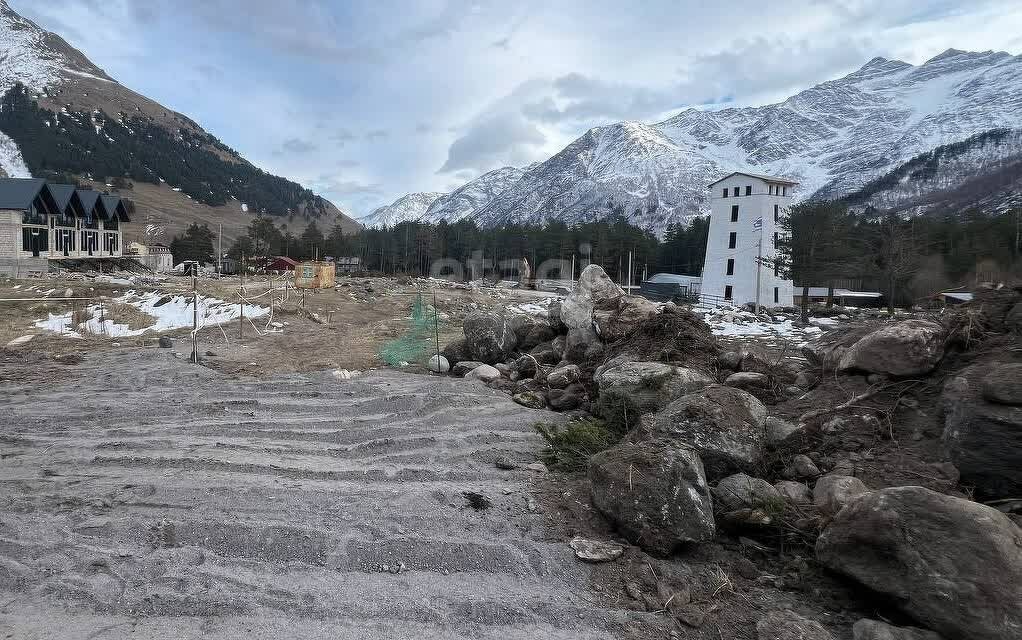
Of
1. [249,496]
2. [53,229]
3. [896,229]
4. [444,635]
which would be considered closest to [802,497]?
[444,635]

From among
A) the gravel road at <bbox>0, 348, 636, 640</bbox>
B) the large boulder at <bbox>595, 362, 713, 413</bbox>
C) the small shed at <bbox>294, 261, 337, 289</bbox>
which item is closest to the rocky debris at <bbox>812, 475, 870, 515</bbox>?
the gravel road at <bbox>0, 348, 636, 640</bbox>

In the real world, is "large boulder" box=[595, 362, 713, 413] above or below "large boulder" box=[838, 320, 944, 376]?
below

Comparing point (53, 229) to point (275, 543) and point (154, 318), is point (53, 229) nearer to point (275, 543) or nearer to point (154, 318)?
point (154, 318)

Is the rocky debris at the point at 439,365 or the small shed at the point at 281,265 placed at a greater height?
the small shed at the point at 281,265

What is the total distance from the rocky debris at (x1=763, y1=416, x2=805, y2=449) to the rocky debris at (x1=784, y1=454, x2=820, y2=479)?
244 millimetres

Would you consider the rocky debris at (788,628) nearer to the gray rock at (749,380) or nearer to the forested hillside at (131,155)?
the gray rock at (749,380)

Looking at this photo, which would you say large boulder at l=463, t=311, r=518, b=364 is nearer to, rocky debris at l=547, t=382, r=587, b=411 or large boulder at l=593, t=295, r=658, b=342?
large boulder at l=593, t=295, r=658, b=342

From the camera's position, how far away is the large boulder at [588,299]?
12359mm

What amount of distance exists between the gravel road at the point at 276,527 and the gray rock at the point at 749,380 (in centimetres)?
325

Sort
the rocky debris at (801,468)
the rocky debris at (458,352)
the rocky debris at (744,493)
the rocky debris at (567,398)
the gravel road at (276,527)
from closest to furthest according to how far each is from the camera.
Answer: the gravel road at (276,527), the rocky debris at (744,493), the rocky debris at (801,468), the rocky debris at (567,398), the rocky debris at (458,352)

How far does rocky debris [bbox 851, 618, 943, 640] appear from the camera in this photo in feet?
11.1

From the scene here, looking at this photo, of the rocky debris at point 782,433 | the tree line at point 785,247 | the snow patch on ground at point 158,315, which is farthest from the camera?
the tree line at point 785,247

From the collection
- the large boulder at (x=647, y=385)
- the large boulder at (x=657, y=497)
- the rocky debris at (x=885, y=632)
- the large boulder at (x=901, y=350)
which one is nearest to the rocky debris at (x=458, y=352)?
the large boulder at (x=647, y=385)

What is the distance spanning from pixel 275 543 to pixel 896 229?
4238cm
